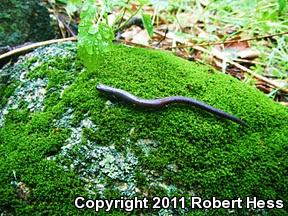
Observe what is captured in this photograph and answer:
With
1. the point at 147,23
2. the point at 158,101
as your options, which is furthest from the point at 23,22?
the point at 158,101

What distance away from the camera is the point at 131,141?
1.98 metres

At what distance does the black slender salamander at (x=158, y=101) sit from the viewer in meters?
2.09

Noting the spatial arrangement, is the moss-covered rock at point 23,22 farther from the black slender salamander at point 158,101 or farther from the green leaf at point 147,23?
the black slender salamander at point 158,101

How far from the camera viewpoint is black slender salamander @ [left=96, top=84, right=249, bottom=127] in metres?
2.09

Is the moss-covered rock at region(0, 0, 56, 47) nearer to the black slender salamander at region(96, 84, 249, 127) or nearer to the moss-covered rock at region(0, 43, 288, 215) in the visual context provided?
the moss-covered rock at region(0, 43, 288, 215)

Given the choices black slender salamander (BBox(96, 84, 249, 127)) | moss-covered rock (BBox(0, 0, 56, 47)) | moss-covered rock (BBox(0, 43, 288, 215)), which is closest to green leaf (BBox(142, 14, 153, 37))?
moss-covered rock (BBox(0, 43, 288, 215))

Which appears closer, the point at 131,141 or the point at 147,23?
the point at 131,141

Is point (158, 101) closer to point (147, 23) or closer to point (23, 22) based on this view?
point (147, 23)

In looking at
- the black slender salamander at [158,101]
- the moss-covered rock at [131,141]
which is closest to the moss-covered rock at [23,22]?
the moss-covered rock at [131,141]

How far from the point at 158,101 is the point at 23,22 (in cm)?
146

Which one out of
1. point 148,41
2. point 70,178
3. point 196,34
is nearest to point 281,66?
point 196,34

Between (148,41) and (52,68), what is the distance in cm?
126

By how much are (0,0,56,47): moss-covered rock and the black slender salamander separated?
1.12 m

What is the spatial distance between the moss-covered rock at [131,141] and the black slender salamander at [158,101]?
0.03m
